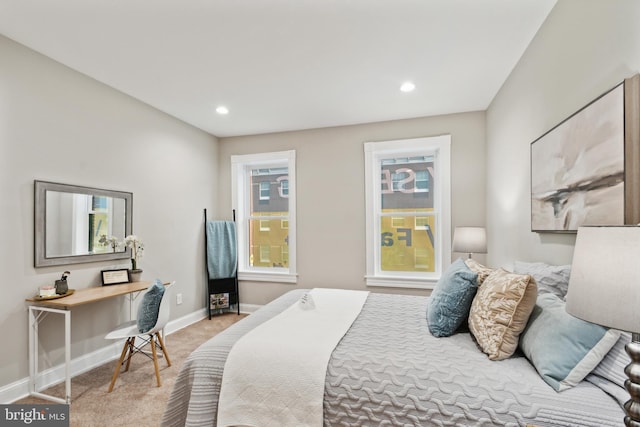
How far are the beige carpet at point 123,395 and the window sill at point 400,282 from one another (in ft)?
7.61

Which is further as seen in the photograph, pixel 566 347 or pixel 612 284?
pixel 566 347

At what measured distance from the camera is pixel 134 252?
124 inches

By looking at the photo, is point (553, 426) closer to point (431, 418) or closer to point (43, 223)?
point (431, 418)

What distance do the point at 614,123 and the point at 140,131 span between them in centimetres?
389

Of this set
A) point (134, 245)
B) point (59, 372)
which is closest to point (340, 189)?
point (134, 245)

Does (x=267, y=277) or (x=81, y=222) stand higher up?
(x=81, y=222)

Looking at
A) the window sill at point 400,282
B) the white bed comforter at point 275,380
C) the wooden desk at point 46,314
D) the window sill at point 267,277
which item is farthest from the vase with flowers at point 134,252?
the window sill at point 400,282

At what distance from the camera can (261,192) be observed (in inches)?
186

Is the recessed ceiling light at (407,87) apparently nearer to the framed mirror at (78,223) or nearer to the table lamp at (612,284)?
the table lamp at (612,284)

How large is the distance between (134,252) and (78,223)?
568 mm

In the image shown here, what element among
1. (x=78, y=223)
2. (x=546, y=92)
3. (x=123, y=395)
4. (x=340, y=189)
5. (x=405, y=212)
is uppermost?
(x=546, y=92)

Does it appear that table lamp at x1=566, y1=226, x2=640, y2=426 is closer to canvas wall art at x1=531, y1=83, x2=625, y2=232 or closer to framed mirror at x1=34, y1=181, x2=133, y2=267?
canvas wall art at x1=531, y1=83, x2=625, y2=232

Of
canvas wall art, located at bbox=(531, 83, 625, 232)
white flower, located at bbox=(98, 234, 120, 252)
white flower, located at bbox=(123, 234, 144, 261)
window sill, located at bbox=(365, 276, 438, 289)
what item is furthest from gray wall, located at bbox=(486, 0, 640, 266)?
white flower, located at bbox=(98, 234, 120, 252)

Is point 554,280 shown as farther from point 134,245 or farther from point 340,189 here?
point 134,245
